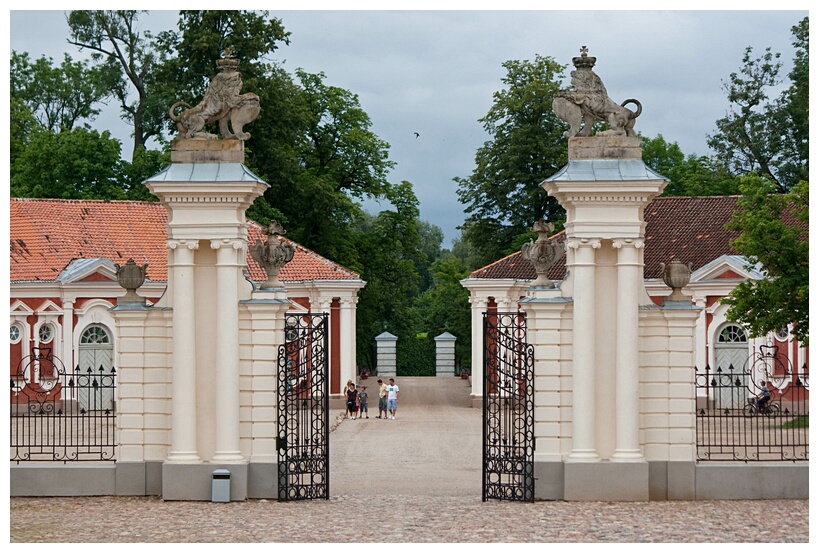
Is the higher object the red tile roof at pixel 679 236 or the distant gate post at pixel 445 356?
the red tile roof at pixel 679 236

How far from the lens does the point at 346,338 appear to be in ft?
128

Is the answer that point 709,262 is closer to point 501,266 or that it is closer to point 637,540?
point 501,266

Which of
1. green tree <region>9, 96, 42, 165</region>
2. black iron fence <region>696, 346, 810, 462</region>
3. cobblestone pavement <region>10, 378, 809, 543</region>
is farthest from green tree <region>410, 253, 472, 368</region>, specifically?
cobblestone pavement <region>10, 378, 809, 543</region>

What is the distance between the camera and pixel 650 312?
16.7 meters

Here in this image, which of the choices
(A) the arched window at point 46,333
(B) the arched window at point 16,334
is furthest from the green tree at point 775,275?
(B) the arched window at point 16,334

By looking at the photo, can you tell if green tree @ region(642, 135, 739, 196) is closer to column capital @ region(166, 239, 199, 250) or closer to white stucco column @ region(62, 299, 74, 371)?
white stucco column @ region(62, 299, 74, 371)

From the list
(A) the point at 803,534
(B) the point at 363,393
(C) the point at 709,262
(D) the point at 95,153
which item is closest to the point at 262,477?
(A) the point at 803,534

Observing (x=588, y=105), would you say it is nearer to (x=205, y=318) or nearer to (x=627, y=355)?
(x=627, y=355)

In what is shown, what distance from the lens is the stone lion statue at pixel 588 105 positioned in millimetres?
16750

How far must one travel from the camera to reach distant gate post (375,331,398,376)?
191 feet

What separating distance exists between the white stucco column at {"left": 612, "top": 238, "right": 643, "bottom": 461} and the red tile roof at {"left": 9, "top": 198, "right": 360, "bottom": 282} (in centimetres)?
2156

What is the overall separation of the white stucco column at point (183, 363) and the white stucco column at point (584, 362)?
191 inches

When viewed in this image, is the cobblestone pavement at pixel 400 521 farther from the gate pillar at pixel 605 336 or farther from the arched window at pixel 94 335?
the arched window at pixel 94 335

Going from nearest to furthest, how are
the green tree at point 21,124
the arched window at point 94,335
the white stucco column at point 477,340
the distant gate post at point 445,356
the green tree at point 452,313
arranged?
1. the arched window at point 94,335
2. the white stucco column at point 477,340
3. the green tree at point 21,124
4. the green tree at point 452,313
5. the distant gate post at point 445,356
